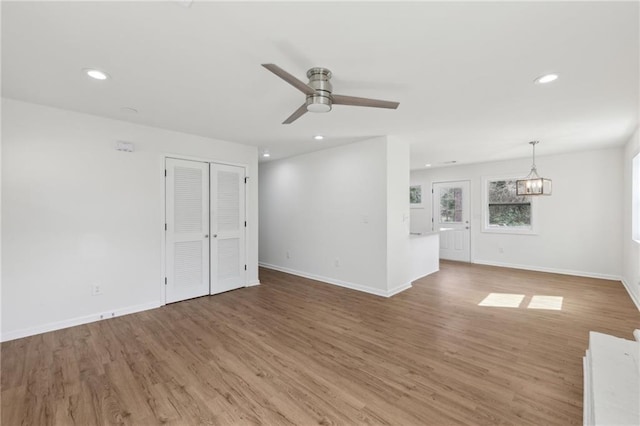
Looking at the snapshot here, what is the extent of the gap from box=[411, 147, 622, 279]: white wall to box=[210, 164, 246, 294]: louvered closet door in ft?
18.7

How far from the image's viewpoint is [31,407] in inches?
77.7

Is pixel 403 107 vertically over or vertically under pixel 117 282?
over

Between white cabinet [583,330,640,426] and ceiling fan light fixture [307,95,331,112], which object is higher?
ceiling fan light fixture [307,95,331,112]

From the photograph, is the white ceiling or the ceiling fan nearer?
the white ceiling

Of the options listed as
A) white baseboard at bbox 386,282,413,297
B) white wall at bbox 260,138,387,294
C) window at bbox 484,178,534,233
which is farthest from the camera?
window at bbox 484,178,534,233

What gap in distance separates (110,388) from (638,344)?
13.0ft

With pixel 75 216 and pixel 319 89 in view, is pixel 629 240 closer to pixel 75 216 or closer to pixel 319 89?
pixel 319 89

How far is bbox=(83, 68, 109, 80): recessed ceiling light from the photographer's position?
2355 mm

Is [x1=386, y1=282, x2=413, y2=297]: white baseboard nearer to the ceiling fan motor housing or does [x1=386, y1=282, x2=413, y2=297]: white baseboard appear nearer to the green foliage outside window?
the ceiling fan motor housing

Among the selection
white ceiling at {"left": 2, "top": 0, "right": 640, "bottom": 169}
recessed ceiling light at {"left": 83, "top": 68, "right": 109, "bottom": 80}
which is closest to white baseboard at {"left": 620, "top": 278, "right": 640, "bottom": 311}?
white ceiling at {"left": 2, "top": 0, "right": 640, "bottom": 169}

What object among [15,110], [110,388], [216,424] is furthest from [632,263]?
[15,110]

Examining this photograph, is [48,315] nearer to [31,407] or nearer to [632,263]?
[31,407]

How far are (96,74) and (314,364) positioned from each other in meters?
3.13

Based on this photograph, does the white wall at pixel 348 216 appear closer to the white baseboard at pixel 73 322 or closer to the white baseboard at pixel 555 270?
the white baseboard at pixel 73 322
